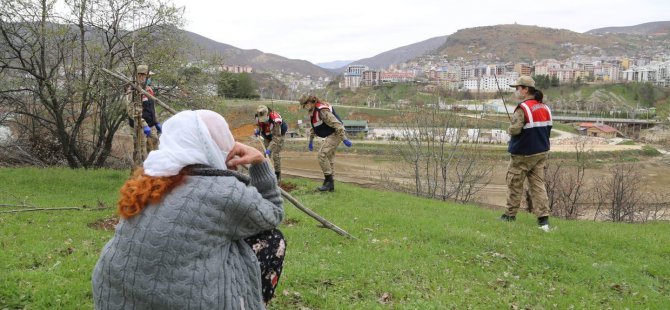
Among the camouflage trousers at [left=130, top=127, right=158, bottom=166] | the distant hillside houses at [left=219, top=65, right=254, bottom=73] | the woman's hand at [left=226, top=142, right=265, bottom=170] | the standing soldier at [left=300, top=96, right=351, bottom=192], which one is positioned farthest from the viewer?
the distant hillside houses at [left=219, top=65, right=254, bottom=73]

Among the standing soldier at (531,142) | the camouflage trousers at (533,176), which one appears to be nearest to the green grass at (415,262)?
the camouflage trousers at (533,176)

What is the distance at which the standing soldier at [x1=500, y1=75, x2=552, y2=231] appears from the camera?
9.73 m

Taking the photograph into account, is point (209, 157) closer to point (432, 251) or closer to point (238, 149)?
point (238, 149)

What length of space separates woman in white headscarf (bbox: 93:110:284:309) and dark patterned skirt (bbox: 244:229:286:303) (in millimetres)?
410

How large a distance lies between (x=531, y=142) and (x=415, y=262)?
3793 millimetres

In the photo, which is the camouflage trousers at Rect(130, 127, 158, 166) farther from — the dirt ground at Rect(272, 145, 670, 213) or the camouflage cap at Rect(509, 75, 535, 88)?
the dirt ground at Rect(272, 145, 670, 213)

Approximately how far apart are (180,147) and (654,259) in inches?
351

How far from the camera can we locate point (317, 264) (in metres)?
7.39

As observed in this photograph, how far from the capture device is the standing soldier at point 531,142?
973 centimetres

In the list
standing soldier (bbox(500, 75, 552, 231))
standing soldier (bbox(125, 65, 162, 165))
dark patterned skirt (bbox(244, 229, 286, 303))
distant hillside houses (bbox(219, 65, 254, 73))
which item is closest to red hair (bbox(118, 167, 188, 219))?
dark patterned skirt (bbox(244, 229, 286, 303))

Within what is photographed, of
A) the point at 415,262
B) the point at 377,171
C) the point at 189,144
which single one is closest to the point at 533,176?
the point at 415,262

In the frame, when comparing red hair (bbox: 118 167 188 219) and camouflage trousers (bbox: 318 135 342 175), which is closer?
red hair (bbox: 118 167 188 219)

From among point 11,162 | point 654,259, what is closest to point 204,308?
point 654,259

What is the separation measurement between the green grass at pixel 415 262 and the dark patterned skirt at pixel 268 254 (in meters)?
2.23
